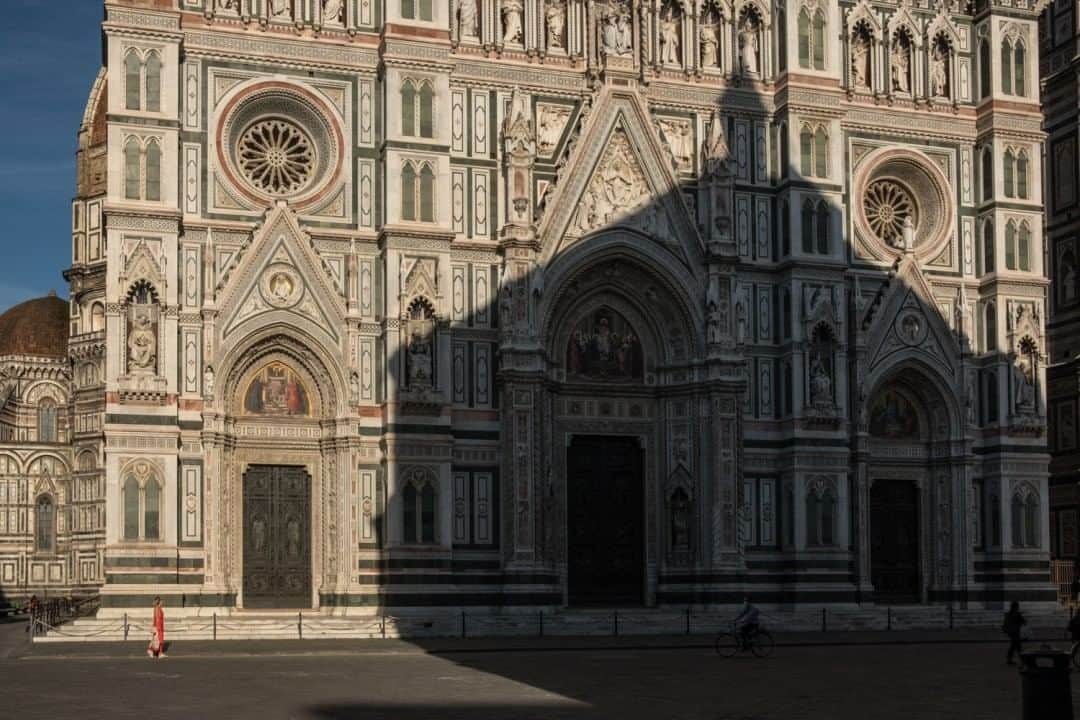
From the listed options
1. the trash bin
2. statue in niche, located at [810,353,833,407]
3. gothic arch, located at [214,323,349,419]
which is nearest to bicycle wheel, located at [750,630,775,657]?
statue in niche, located at [810,353,833,407]

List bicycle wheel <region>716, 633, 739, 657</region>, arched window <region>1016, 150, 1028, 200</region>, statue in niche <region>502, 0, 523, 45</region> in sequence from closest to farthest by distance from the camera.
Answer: bicycle wheel <region>716, 633, 739, 657</region>, statue in niche <region>502, 0, 523, 45</region>, arched window <region>1016, 150, 1028, 200</region>

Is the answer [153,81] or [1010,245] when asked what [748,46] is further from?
[153,81]

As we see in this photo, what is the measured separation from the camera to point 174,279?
41.2 metres

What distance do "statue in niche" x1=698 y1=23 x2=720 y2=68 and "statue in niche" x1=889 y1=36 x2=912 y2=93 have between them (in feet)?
17.6

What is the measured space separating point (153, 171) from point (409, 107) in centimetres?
663

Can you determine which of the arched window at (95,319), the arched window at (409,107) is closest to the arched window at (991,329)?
the arched window at (409,107)

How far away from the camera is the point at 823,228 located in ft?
155

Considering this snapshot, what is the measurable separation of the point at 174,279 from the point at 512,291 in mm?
8459

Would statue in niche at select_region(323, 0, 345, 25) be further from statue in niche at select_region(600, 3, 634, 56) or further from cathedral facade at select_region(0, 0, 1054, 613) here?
statue in niche at select_region(600, 3, 634, 56)

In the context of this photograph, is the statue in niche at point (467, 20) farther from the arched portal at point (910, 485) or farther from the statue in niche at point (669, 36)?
the arched portal at point (910, 485)

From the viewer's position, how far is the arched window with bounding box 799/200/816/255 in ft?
154

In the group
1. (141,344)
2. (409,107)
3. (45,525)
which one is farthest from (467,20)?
(45,525)

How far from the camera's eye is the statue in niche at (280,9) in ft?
143

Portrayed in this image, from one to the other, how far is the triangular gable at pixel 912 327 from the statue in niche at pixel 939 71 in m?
5.40
